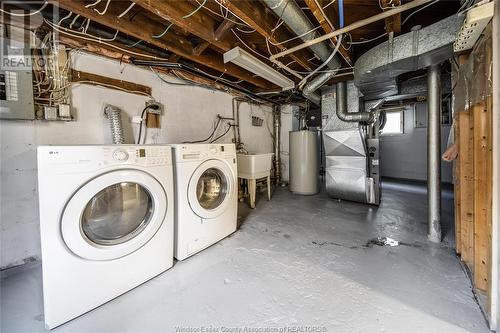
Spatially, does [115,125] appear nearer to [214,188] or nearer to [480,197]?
[214,188]

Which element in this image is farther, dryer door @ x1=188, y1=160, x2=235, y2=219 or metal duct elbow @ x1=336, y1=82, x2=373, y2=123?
metal duct elbow @ x1=336, y1=82, x2=373, y2=123

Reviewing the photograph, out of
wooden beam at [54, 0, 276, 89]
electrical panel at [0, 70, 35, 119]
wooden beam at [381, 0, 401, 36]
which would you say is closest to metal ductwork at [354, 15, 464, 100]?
wooden beam at [381, 0, 401, 36]

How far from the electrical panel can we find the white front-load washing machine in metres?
0.93

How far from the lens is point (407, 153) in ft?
15.4

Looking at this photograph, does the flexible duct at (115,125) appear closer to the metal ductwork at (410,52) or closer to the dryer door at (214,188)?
the dryer door at (214,188)

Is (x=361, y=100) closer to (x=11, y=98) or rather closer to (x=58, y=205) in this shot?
(x=58, y=205)

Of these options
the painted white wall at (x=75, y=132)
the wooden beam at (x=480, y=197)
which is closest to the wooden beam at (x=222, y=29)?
the painted white wall at (x=75, y=132)

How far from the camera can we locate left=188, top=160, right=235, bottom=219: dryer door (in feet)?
5.80

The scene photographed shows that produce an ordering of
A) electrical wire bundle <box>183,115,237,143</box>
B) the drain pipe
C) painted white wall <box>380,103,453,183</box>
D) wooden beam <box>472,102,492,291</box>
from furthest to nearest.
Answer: painted white wall <box>380,103,453,183</box> → the drain pipe → electrical wire bundle <box>183,115,237,143</box> → wooden beam <box>472,102,492,291</box>

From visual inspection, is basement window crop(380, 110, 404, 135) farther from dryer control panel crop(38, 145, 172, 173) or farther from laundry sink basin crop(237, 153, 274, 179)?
dryer control panel crop(38, 145, 172, 173)

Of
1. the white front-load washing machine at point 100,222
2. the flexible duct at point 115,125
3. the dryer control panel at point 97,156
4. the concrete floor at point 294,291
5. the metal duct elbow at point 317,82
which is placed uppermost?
the metal duct elbow at point 317,82

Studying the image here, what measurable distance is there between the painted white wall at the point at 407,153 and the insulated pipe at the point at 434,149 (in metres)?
3.15

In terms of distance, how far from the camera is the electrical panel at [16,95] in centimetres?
143

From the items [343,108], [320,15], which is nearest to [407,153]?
[343,108]
